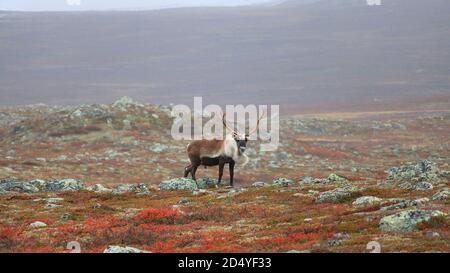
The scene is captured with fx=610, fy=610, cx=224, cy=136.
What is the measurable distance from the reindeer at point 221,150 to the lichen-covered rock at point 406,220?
443 inches

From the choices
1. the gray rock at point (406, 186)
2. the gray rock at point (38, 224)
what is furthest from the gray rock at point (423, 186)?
the gray rock at point (38, 224)

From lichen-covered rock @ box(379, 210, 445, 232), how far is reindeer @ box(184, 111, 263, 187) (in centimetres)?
1125

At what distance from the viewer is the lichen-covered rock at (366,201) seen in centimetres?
1853

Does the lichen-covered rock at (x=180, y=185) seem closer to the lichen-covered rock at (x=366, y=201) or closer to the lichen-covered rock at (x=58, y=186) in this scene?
the lichen-covered rock at (x=58, y=186)

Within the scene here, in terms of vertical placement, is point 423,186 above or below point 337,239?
below

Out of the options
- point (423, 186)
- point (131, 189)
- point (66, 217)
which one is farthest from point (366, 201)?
point (131, 189)

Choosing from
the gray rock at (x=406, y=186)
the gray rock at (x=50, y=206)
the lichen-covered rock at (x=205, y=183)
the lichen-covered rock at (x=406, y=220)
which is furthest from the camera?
the lichen-covered rock at (x=205, y=183)

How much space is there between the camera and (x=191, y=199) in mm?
22656

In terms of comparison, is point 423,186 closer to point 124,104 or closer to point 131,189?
point 131,189

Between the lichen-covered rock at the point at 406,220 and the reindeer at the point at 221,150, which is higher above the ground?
the lichen-covered rock at the point at 406,220

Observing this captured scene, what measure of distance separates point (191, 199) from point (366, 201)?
6.79m

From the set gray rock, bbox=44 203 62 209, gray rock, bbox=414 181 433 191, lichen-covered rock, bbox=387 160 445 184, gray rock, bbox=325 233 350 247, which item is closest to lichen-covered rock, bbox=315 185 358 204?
gray rock, bbox=414 181 433 191

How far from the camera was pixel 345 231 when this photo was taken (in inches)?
575
